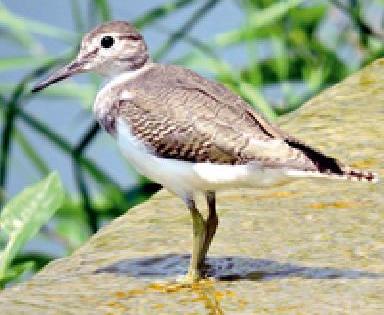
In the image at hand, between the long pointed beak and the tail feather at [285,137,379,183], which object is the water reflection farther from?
the long pointed beak

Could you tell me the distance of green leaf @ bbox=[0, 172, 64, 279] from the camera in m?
5.13

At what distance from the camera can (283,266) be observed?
443cm

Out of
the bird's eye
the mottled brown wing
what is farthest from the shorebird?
the bird's eye

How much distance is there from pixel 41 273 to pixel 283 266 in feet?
2.18

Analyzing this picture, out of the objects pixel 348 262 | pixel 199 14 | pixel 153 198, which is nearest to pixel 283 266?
pixel 348 262

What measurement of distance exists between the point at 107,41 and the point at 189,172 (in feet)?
1.61

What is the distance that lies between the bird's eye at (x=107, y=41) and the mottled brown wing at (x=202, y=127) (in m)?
0.20

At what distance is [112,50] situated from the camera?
14.9 feet

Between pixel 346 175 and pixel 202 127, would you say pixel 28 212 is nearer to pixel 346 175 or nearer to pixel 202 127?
pixel 202 127

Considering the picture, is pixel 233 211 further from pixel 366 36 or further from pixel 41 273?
pixel 366 36

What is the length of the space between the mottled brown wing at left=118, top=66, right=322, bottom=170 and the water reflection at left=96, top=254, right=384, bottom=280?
31 centimetres

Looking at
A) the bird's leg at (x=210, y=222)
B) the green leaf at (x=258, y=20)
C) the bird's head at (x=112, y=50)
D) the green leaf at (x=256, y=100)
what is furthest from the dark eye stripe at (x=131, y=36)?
the green leaf at (x=258, y=20)

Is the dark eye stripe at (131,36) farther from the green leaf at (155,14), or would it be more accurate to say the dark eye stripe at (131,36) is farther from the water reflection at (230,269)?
the green leaf at (155,14)

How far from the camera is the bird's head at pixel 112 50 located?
4.54 m
